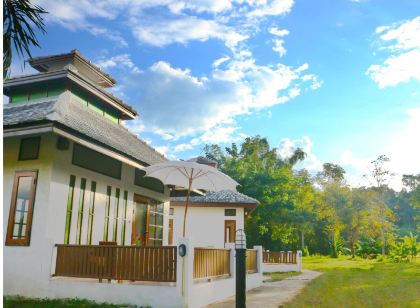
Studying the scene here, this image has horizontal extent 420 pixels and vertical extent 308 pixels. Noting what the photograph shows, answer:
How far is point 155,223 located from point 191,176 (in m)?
4.56

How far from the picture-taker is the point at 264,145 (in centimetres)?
5416

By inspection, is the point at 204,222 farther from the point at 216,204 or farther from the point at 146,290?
the point at 146,290

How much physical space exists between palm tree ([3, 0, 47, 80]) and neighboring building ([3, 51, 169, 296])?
4.85 feet

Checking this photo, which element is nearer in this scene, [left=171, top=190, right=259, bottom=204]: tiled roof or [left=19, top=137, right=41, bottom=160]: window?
[left=19, top=137, right=41, bottom=160]: window

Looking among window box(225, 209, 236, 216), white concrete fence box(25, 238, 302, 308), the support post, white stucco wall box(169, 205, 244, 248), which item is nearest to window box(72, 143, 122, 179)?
white concrete fence box(25, 238, 302, 308)

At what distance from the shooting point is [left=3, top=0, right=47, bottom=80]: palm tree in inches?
318

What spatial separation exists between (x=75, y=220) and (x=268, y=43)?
21.6 feet

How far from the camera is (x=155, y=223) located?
14.3 meters

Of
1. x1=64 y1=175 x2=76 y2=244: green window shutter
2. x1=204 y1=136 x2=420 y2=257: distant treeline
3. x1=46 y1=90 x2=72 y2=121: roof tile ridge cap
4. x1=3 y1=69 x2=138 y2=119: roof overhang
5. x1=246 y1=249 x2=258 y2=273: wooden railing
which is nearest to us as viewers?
x1=46 y1=90 x2=72 y2=121: roof tile ridge cap

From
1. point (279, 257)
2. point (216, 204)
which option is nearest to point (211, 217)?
point (216, 204)

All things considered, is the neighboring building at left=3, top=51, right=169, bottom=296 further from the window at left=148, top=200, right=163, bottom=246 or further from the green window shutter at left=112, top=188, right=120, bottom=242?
the window at left=148, top=200, right=163, bottom=246

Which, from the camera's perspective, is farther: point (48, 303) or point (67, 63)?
point (67, 63)

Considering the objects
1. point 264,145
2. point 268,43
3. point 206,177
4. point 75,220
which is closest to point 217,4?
point 268,43

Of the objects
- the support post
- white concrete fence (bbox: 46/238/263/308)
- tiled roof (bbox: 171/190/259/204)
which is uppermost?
tiled roof (bbox: 171/190/259/204)
